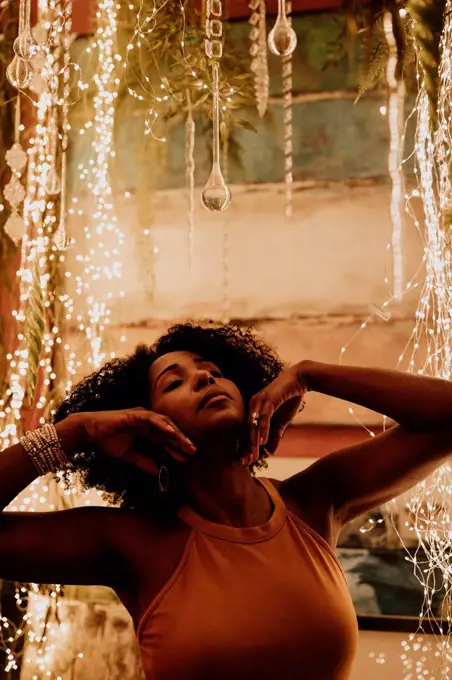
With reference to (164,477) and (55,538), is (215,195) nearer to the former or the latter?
(164,477)

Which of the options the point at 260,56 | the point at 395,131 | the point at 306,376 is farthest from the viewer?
the point at 260,56

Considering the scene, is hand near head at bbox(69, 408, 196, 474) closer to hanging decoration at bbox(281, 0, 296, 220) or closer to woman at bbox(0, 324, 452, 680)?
woman at bbox(0, 324, 452, 680)

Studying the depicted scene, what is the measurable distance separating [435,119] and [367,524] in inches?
47.9

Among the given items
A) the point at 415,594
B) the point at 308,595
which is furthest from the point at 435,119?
the point at 308,595

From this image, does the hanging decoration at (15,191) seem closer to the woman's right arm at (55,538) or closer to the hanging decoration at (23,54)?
the hanging decoration at (23,54)

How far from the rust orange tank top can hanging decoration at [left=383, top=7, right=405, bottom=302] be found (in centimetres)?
124

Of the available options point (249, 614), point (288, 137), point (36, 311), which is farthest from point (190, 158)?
point (249, 614)

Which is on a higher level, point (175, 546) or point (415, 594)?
point (175, 546)

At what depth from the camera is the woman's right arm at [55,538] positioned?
1.46 m

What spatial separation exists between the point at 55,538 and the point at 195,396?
0.36 metres

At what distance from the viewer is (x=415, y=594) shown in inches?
93.4

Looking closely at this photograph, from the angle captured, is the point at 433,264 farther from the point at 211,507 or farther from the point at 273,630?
the point at 273,630

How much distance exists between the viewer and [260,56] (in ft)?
8.55

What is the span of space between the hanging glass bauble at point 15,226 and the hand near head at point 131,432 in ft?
4.28
